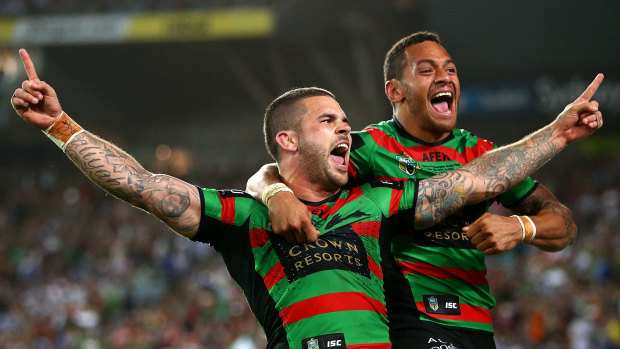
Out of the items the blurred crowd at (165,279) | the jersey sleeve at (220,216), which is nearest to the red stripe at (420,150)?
the jersey sleeve at (220,216)

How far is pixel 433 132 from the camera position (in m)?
3.86

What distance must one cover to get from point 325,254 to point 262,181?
0.58 meters

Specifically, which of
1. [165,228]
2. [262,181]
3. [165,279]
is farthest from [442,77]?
[165,228]

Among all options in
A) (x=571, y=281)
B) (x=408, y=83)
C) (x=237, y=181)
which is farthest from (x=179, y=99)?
(x=408, y=83)

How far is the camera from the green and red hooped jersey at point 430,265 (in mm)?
3527

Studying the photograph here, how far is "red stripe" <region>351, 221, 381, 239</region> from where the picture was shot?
123 inches

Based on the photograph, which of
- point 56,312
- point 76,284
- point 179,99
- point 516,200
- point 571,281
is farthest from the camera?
point 179,99

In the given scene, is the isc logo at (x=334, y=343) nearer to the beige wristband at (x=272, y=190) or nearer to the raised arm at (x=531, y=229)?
the beige wristband at (x=272, y=190)

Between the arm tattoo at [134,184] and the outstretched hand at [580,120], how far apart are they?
5.90 feet

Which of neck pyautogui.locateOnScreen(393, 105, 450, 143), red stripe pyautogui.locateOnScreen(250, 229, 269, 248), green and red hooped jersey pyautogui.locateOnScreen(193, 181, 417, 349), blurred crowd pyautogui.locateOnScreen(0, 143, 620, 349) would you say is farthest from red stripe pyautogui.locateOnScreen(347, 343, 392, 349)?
blurred crowd pyautogui.locateOnScreen(0, 143, 620, 349)

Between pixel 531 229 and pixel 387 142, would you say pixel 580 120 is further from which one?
pixel 387 142

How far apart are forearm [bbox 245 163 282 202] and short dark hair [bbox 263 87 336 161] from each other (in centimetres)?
11

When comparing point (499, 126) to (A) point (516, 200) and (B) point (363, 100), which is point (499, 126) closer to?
(B) point (363, 100)

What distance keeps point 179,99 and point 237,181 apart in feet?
15.7
